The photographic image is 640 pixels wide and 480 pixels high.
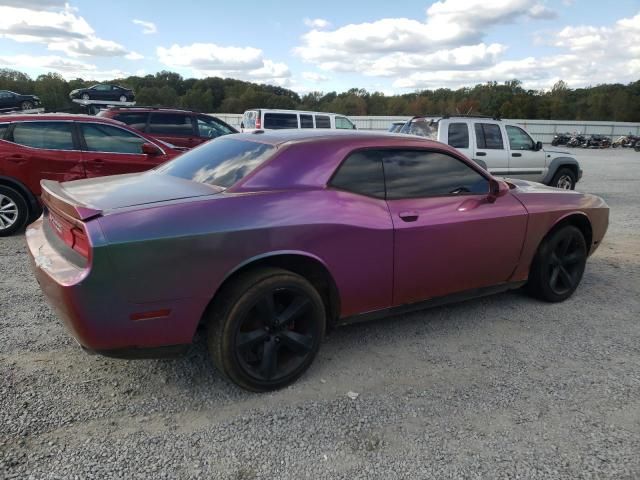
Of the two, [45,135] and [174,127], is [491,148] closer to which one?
[174,127]

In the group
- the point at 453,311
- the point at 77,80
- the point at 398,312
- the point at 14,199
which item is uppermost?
the point at 77,80

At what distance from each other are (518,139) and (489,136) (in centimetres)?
86

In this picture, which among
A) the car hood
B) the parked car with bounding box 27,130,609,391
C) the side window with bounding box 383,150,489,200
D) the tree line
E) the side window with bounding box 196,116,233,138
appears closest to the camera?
the parked car with bounding box 27,130,609,391

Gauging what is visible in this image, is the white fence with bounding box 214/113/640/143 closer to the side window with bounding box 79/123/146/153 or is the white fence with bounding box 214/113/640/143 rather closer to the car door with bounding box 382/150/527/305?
the side window with bounding box 79/123/146/153

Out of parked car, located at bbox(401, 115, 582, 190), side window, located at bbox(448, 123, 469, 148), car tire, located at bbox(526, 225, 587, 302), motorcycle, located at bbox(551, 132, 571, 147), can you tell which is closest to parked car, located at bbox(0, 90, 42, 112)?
parked car, located at bbox(401, 115, 582, 190)

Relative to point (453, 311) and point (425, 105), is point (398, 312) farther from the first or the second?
point (425, 105)

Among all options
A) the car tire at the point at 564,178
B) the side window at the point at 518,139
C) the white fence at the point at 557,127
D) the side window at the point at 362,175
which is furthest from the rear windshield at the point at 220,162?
the white fence at the point at 557,127

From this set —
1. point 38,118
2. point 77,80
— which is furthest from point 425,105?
point 38,118

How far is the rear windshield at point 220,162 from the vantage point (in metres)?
3.17

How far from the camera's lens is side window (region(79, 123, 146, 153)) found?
271 inches

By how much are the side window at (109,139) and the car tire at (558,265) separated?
574 cm

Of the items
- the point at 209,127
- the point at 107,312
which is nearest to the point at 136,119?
the point at 209,127

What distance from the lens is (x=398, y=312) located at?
11.7 ft

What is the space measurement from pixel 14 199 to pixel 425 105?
94541 millimetres
